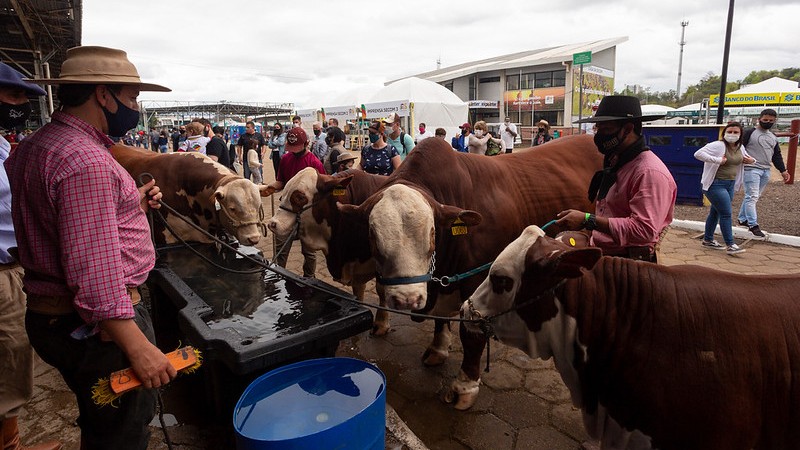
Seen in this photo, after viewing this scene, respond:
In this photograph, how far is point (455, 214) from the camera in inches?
118

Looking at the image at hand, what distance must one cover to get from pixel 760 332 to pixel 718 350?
6.4 inches

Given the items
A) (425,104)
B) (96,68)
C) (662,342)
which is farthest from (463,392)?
(425,104)

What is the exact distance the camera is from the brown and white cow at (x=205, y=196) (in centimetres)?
419

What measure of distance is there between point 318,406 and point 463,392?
141cm

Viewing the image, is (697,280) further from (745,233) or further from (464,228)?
(745,233)

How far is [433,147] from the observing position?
351 cm

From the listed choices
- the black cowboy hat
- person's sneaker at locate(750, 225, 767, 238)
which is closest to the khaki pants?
the black cowboy hat

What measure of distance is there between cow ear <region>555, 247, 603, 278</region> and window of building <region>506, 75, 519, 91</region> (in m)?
37.9

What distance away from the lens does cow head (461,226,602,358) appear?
6.24 ft

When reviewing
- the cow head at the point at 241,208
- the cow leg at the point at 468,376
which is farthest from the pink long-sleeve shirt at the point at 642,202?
the cow head at the point at 241,208

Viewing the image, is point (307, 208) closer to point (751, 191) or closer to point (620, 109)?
point (620, 109)

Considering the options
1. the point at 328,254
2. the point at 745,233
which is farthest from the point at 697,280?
the point at 745,233

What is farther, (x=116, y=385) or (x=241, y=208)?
(x=241, y=208)

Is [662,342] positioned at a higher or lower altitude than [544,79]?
lower
